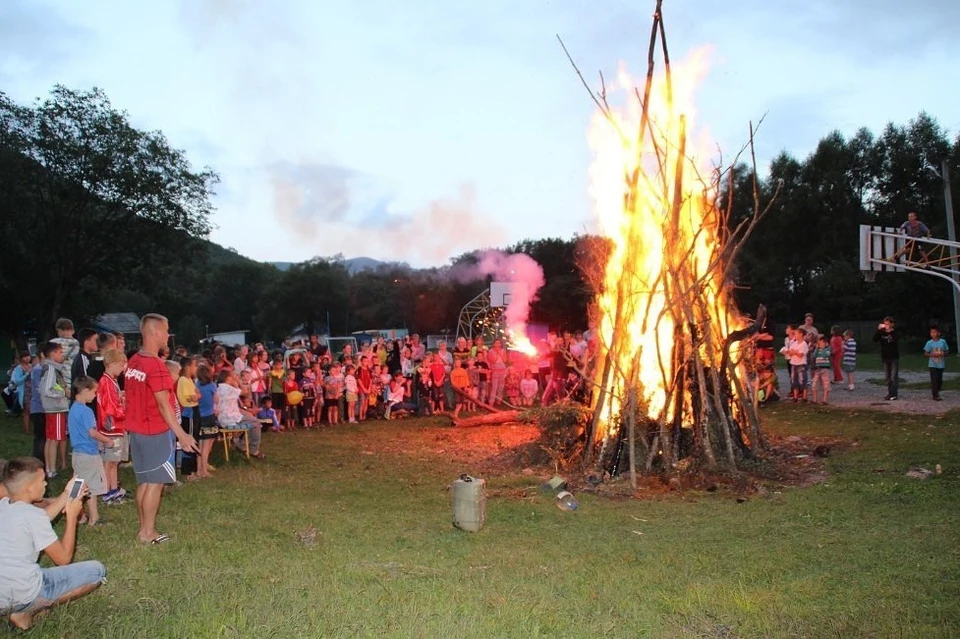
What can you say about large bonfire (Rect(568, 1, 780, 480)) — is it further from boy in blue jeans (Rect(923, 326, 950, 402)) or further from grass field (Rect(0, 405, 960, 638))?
boy in blue jeans (Rect(923, 326, 950, 402))

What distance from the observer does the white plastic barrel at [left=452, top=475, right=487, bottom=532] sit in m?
7.02

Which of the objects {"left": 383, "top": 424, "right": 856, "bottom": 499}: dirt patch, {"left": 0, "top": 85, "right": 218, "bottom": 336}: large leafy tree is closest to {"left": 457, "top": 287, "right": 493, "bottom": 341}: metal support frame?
{"left": 0, "top": 85, "right": 218, "bottom": 336}: large leafy tree

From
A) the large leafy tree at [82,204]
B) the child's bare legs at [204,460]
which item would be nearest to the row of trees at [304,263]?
the large leafy tree at [82,204]

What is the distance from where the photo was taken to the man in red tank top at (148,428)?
21.1 feet

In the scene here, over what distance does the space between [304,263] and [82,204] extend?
159 feet

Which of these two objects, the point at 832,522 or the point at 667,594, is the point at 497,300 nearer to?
the point at 832,522

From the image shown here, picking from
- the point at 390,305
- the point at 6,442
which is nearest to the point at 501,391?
the point at 6,442

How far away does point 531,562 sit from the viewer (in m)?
6.01

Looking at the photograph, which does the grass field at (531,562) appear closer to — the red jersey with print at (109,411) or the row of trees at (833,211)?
the red jersey with print at (109,411)

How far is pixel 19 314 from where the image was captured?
109 feet

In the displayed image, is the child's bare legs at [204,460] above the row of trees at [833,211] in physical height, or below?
below

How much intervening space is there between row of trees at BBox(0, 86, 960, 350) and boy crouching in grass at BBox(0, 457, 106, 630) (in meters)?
7.90

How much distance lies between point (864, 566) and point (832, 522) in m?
1.61

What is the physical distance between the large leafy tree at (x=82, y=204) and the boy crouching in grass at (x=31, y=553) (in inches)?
1038
